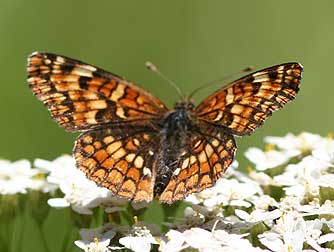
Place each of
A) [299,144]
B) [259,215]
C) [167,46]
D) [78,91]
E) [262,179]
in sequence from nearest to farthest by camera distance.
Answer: [259,215], [78,91], [262,179], [299,144], [167,46]

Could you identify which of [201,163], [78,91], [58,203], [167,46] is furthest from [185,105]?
[167,46]

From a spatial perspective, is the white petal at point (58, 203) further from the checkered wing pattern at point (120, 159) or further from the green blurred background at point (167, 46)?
the green blurred background at point (167, 46)

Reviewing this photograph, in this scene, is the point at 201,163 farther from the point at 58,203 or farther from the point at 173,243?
the point at 58,203

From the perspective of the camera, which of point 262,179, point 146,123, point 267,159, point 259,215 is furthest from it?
point 267,159

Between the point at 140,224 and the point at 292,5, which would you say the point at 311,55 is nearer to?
the point at 292,5

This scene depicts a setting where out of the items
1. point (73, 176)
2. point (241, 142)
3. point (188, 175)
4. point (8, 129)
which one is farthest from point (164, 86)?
point (188, 175)

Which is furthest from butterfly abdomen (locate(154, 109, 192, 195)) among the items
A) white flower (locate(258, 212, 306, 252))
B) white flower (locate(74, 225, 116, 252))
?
white flower (locate(258, 212, 306, 252))

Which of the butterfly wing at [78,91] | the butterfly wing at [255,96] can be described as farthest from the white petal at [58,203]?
the butterfly wing at [255,96]
